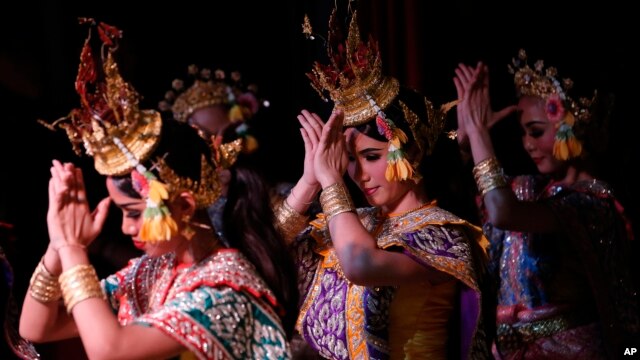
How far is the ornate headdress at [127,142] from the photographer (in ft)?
6.93

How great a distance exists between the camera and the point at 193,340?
1.99 meters

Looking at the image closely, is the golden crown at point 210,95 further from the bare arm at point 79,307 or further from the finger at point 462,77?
the bare arm at point 79,307

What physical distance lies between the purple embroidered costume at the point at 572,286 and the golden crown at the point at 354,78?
31.6 inches

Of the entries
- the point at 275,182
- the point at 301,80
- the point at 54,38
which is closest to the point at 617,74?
the point at 301,80

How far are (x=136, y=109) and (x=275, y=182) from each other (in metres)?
0.92

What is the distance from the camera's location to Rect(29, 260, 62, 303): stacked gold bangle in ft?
7.45

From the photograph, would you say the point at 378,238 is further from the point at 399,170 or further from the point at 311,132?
the point at 311,132

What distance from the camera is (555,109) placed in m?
3.24

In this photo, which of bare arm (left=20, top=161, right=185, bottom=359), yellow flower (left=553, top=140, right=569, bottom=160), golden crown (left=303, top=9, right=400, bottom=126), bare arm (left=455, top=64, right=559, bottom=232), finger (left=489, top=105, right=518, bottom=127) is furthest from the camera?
yellow flower (left=553, top=140, right=569, bottom=160)

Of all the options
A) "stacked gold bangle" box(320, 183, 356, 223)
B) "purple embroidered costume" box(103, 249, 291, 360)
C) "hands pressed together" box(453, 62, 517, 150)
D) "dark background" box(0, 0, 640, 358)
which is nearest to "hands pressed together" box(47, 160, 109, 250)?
"purple embroidered costume" box(103, 249, 291, 360)

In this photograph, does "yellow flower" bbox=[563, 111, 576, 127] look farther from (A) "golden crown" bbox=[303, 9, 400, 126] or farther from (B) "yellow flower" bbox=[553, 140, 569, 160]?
(A) "golden crown" bbox=[303, 9, 400, 126]

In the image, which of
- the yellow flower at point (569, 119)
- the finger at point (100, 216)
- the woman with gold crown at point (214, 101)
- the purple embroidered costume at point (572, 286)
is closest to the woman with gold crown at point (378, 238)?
the finger at point (100, 216)

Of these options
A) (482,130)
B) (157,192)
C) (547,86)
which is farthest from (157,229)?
(547,86)

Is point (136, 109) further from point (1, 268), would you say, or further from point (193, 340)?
point (1, 268)
